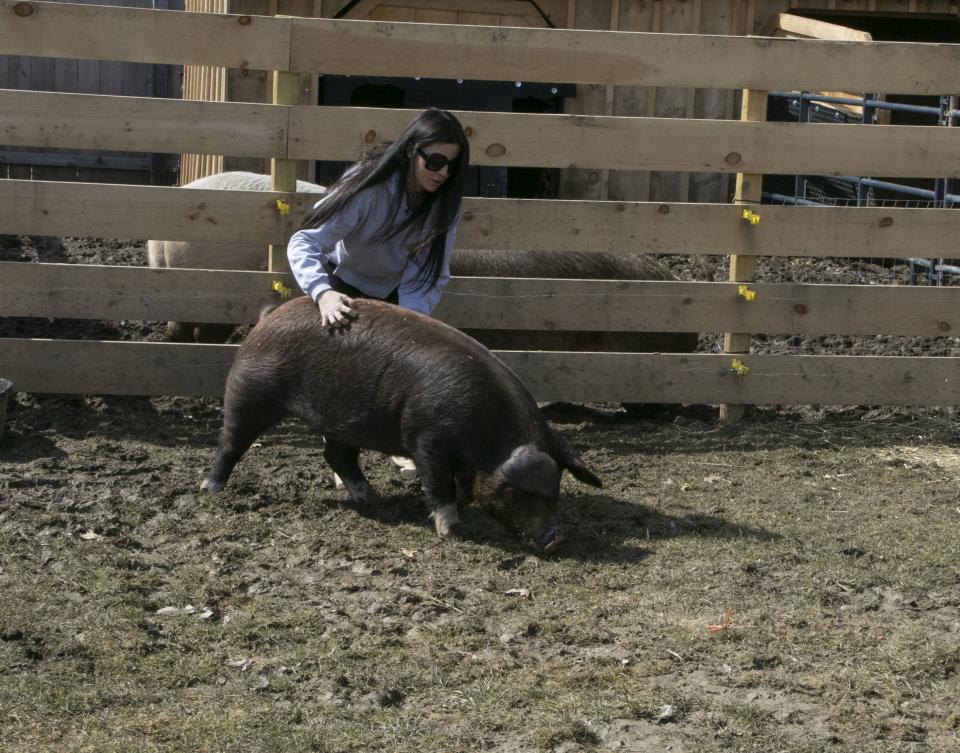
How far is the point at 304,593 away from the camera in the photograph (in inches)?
169

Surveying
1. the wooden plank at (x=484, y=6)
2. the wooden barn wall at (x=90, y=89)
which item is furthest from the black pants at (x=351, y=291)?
the wooden barn wall at (x=90, y=89)

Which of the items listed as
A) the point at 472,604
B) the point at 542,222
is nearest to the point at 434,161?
the point at 542,222

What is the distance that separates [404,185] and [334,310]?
0.62m

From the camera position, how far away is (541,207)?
20.8ft

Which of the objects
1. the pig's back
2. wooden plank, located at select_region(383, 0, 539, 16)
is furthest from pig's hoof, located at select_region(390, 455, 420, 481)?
wooden plank, located at select_region(383, 0, 539, 16)

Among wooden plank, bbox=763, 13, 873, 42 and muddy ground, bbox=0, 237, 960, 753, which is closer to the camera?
muddy ground, bbox=0, 237, 960, 753

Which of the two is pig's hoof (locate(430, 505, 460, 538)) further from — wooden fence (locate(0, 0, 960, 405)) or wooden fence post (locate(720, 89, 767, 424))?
wooden fence post (locate(720, 89, 767, 424))

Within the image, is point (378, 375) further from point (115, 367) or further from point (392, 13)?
point (392, 13)

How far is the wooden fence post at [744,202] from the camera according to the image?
6.45 metres

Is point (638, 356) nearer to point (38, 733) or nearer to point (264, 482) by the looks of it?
point (264, 482)

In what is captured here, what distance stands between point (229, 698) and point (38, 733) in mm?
487

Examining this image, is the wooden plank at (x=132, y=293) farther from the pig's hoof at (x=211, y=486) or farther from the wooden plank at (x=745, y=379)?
the wooden plank at (x=745, y=379)

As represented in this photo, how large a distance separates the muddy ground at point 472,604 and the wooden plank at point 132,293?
1.77ft

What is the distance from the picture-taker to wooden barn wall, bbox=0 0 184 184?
13.8 meters
